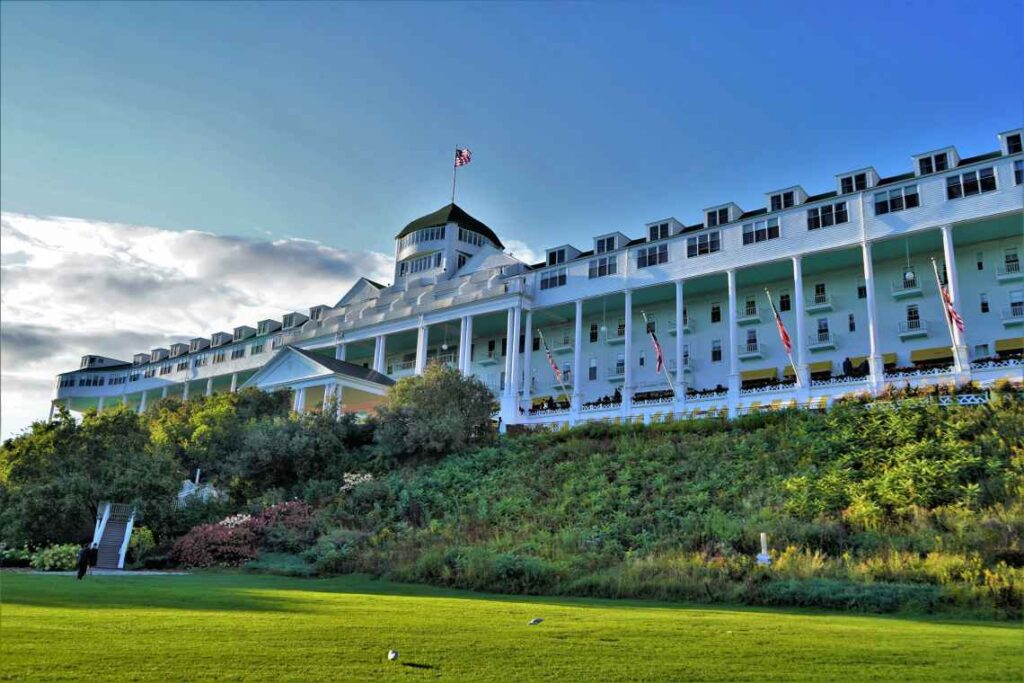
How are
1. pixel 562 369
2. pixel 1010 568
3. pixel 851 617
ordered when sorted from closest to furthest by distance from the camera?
1. pixel 851 617
2. pixel 1010 568
3. pixel 562 369

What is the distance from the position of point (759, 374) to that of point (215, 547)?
32.4 m

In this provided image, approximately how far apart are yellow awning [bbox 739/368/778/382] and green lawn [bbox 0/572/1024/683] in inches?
1345

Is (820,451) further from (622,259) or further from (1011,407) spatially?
(622,259)

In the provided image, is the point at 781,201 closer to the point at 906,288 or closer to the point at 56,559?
the point at 906,288

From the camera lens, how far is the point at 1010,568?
52.0 ft

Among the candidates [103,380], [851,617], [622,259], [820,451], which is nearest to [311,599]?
[851,617]

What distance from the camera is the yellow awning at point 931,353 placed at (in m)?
40.6

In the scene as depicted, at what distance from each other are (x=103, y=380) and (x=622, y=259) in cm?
6614

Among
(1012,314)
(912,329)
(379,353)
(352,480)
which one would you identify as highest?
(379,353)

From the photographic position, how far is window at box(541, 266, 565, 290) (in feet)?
171

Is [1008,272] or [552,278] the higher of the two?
[552,278]

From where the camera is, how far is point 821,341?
45.0 m

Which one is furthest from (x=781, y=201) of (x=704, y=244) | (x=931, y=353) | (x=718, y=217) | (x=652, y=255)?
(x=931, y=353)

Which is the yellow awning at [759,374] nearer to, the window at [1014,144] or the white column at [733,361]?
the white column at [733,361]
